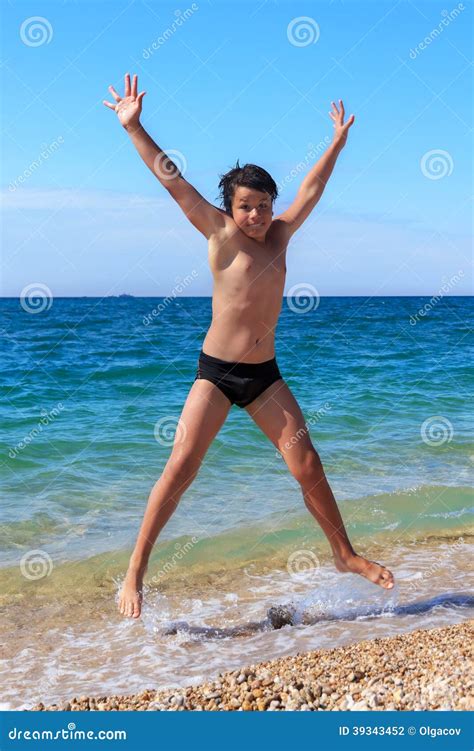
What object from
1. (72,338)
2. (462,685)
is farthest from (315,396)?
(72,338)

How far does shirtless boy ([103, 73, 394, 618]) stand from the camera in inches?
171

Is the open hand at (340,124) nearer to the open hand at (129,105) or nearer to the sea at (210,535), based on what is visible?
the open hand at (129,105)

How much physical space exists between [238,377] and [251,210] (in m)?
0.91

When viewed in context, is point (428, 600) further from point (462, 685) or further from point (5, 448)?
point (5, 448)

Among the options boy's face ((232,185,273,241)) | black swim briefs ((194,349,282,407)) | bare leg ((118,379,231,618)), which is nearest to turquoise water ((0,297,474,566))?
bare leg ((118,379,231,618))

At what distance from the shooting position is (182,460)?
438 cm

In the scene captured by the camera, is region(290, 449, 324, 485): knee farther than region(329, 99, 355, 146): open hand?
No

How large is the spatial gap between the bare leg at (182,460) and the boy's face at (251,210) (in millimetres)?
882

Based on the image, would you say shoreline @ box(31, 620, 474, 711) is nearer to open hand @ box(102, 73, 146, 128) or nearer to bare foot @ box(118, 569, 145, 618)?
bare foot @ box(118, 569, 145, 618)

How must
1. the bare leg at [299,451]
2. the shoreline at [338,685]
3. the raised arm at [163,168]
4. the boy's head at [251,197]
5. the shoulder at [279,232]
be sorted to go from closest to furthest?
1. the shoreline at [338,685]
2. the raised arm at [163,168]
3. the boy's head at [251,197]
4. the bare leg at [299,451]
5. the shoulder at [279,232]

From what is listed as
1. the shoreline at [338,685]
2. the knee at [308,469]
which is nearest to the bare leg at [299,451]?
the knee at [308,469]

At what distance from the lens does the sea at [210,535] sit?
4.47 m

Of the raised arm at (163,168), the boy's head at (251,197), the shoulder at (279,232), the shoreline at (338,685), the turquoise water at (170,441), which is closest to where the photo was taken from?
the shoreline at (338,685)

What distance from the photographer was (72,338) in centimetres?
2377
